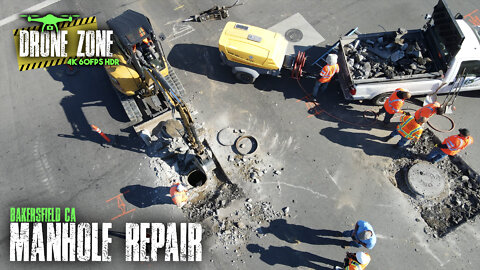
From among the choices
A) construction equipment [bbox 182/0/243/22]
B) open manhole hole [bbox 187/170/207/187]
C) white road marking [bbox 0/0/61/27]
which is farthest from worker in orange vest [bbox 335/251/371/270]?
white road marking [bbox 0/0/61/27]

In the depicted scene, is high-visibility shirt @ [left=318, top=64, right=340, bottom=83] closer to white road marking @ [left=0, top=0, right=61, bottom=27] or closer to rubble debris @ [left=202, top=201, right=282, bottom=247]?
rubble debris @ [left=202, top=201, right=282, bottom=247]

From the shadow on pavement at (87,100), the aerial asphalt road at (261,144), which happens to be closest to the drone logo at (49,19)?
the aerial asphalt road at (261,144)

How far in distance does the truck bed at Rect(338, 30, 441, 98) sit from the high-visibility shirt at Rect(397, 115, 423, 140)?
180cm

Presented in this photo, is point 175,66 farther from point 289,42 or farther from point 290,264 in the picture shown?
point 290,264

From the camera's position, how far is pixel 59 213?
1196 cm

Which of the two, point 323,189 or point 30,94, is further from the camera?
point 30,94

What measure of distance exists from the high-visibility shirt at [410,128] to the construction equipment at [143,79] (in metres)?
6.75

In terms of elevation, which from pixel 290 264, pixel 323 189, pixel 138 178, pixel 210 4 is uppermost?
pixel 210 4

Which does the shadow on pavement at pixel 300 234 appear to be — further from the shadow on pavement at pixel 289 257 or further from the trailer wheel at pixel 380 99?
the trailer wheel at pixel 380 99

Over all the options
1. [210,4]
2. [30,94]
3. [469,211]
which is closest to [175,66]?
[210,4]

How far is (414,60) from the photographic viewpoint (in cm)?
1298

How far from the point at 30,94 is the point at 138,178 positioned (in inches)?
249

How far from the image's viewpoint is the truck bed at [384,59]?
12.6 metres

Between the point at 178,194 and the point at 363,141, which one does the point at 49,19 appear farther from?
the point at 363,141
